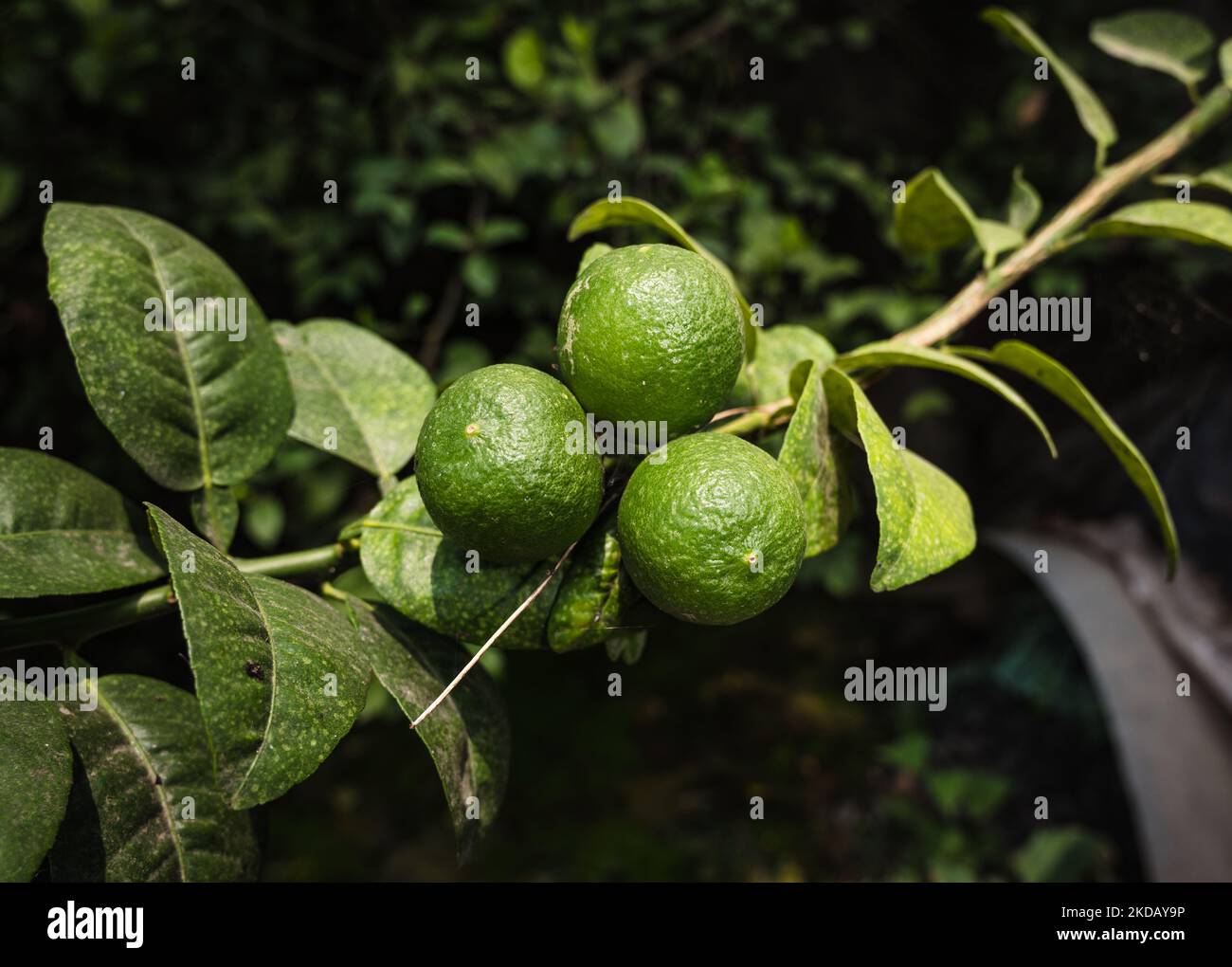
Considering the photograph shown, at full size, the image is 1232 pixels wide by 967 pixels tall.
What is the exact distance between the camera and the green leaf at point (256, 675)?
50cm

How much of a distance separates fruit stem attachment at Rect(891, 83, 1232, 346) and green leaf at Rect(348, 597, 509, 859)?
1.76 feet

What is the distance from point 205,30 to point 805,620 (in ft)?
7.35

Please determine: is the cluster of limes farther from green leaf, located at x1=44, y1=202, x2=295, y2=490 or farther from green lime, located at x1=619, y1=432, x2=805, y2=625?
green leaf, located at x1=44, y1=202, x2=295, y2=490

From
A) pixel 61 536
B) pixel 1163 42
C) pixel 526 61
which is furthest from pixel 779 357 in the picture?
pixel 526 61

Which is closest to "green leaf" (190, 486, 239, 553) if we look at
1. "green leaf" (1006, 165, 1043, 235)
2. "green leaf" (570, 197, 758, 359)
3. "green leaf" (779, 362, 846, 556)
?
"green leaf" (570, 197, 758, 359)

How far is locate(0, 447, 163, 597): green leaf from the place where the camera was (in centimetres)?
66

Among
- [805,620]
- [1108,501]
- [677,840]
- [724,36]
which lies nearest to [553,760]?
[677,840]

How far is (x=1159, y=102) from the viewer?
2.21 meters

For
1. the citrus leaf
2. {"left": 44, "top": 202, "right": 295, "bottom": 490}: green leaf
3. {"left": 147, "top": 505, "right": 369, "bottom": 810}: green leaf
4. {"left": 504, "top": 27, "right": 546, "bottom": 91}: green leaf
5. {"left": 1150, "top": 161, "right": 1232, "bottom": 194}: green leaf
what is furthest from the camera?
{"left": 504, "top": 27, "right": 546, "bottom": 91}: green leaf

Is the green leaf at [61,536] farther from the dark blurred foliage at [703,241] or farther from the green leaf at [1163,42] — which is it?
the green leaf at [1163,42]

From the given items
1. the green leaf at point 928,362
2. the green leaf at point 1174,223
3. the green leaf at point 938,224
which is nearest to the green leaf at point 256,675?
the green leaf at point 928,362

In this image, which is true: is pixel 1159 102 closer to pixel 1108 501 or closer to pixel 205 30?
pixel 1108 501

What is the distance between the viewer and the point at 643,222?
765 mm

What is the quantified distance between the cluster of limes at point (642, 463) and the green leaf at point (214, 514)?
30 centimetres
